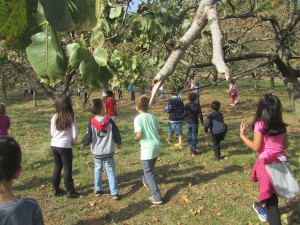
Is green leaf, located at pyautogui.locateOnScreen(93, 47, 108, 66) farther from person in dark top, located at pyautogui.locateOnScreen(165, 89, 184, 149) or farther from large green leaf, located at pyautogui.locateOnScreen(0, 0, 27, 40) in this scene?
person in dark top, located at pyautogui.locateOnScreen(165, 89, 184, 149)

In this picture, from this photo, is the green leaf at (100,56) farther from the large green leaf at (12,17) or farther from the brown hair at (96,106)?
the brown hair at (96,106)

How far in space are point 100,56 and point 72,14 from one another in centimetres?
16

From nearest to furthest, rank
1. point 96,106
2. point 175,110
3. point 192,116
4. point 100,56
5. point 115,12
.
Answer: point 100,56 < point 115,12 < point 96,106 < point 192,116 < point 175,110

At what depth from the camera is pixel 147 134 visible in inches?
200

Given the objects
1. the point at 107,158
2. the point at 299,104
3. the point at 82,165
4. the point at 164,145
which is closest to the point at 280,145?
the point at 299,104

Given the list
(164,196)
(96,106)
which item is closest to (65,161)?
(96,106)

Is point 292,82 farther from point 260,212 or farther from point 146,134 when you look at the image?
point 146,134

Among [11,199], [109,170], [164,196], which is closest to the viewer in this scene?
[11,199]

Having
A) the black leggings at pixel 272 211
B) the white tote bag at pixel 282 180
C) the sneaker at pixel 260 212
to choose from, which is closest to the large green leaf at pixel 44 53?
the white tote bag at pixel 282 180

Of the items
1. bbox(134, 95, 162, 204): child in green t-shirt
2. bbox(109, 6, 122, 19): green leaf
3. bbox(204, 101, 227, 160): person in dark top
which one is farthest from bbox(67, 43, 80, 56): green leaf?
bbox(204, 101, 227, 160): person in dark top

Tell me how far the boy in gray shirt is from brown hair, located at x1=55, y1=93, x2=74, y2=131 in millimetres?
2845

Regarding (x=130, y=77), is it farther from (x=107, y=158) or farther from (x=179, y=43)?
(x=179, y=43)

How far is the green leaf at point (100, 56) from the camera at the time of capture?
0.81 metres

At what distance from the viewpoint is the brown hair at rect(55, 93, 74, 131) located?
502 centimetres
